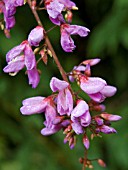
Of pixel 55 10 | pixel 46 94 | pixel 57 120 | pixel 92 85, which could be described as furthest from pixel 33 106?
pixel 46 94

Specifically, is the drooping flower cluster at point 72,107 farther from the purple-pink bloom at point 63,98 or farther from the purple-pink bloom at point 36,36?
the purple-pink bloom at point 36,36

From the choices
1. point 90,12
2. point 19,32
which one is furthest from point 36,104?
point 90,12

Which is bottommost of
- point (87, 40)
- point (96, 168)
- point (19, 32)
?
point (96, 168)

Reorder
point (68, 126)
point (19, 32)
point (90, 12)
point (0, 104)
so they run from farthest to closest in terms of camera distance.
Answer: point (90, 12) < point (0, 104) < point (19, 32) < point (68, 126)

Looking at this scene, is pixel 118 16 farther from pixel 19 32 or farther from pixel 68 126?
pixel 68 126

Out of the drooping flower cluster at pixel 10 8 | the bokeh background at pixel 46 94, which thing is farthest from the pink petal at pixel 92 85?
the bokeh background at pixel 46 94

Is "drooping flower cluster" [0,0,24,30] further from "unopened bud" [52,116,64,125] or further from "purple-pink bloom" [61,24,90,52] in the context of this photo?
"unopened bud" [52,116,64,125]

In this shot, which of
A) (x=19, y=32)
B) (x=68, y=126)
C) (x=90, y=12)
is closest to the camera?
(x=68, y=126)
